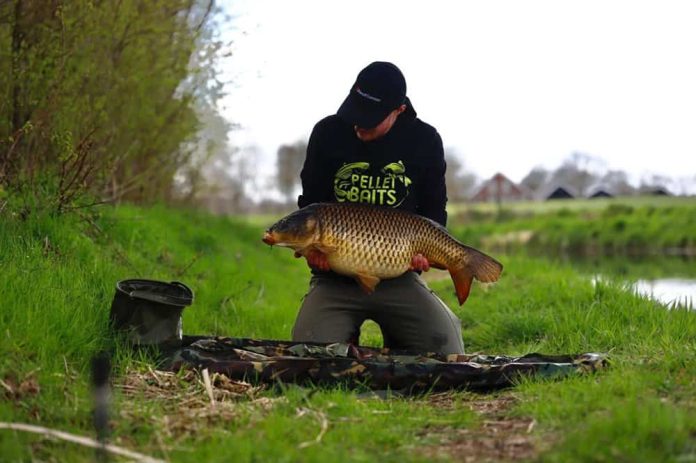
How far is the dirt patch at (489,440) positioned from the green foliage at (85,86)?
299 centimetres

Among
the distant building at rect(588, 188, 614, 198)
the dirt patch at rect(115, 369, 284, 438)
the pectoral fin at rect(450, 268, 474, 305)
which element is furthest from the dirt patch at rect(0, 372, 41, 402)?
the distant building at rect(588, 188, 614, 198)

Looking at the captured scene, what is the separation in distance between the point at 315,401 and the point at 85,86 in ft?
14.0

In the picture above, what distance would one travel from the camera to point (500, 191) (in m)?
50.5

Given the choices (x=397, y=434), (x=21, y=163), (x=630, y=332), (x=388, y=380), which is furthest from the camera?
(x=21, y=163)

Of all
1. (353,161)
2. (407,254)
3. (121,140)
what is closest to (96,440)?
(407,254)

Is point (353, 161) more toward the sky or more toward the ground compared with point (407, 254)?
more toward the sky

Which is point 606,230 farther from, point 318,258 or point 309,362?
point 309,362

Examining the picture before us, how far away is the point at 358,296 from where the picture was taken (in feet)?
15.2

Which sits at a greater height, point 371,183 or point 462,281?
point 371,183

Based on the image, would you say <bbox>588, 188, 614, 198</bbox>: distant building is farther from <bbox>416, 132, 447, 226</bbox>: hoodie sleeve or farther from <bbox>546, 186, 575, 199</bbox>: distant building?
<bbox>416, 132, 447, 226</bbox>: hoodie sleeve

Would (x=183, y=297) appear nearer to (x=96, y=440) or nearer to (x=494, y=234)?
(x=96, y=440)

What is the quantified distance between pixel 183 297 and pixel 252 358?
0.53 meters

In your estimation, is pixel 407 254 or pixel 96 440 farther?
pixel 407 254

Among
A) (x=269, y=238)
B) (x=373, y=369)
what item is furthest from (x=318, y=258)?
(x=373, y=369)
